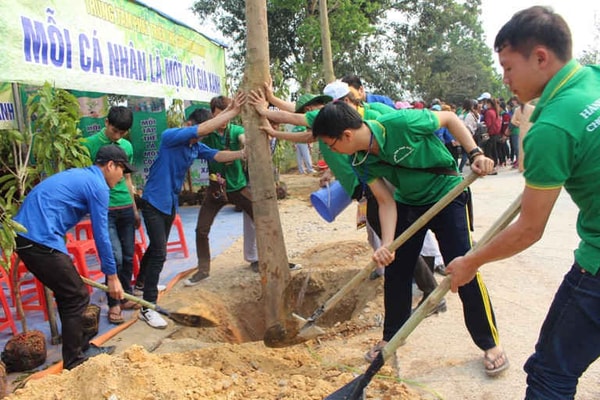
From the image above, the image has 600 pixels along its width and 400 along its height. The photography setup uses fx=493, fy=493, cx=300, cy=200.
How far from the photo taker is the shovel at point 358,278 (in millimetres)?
2838

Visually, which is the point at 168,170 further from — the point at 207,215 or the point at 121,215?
the point at 207,215

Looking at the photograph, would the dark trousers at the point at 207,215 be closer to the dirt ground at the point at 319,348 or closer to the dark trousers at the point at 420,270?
the dirt ground at the point at 319,348

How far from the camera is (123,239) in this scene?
4805mm

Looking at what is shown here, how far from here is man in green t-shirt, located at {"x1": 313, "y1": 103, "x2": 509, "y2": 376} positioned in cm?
285

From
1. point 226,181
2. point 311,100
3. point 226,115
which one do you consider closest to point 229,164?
point 226,181

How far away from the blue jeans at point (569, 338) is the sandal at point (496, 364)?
106cm

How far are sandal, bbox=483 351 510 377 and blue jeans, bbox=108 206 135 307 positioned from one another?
11.0 feet

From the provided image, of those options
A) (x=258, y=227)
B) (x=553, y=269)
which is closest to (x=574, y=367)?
(x=258, y=227)

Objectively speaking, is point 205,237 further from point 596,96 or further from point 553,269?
point 596,96

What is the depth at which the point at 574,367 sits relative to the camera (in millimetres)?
1792

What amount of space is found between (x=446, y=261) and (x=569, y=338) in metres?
1.45

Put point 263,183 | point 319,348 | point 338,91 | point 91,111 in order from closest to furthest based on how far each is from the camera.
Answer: point 319,348 < point 263,183 < point 338,91 < point 91,111

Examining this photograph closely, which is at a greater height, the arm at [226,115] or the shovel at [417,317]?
the arm at [226,115]

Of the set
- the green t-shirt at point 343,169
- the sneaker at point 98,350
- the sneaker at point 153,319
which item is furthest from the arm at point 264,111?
the sneaker at point 98,350
